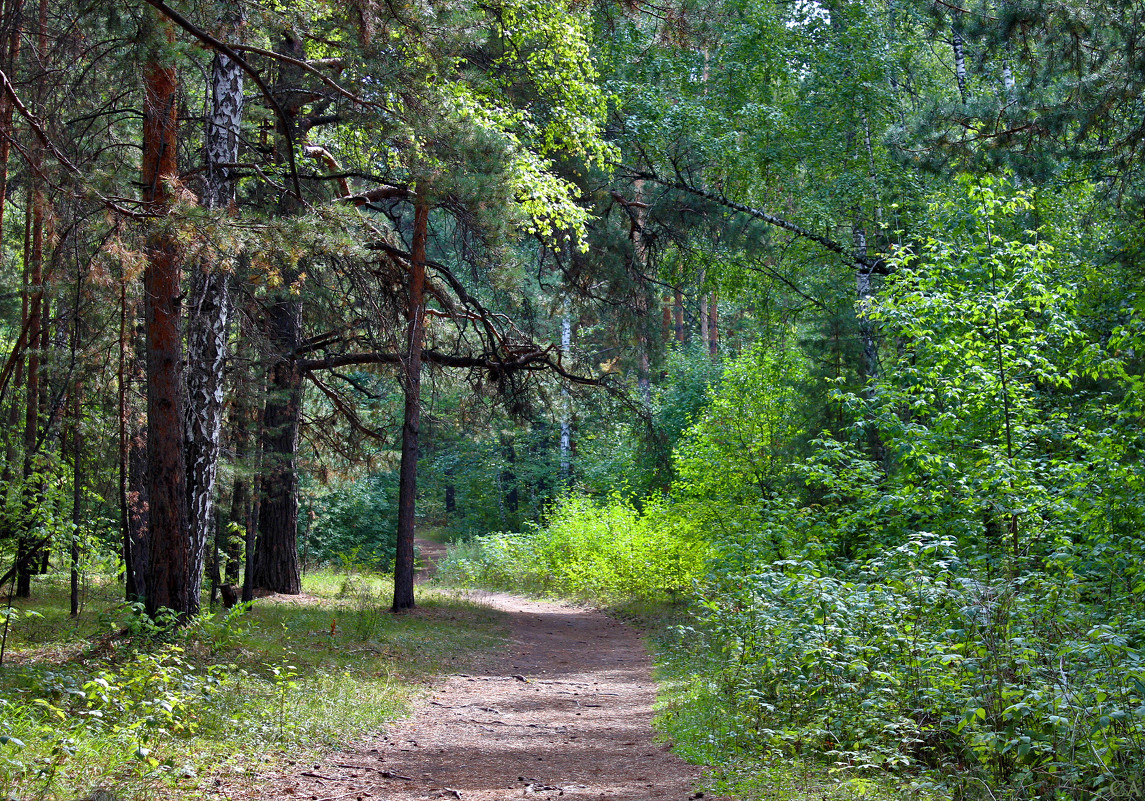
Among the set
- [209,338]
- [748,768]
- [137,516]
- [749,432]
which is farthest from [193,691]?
[749,432]

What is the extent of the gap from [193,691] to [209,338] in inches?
153

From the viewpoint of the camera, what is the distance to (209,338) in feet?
28.3

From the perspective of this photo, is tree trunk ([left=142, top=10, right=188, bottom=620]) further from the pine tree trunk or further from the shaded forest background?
the pine tree trunk

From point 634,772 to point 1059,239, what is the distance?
11.9 meters

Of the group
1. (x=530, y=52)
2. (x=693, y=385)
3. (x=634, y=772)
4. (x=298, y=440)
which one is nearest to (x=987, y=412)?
(x=634, y=772)

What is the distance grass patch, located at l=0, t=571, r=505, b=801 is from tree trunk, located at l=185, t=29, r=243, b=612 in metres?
1.30

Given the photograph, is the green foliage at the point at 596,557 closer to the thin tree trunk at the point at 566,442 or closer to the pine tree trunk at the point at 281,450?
the thin tree trunk at the point at 566,442

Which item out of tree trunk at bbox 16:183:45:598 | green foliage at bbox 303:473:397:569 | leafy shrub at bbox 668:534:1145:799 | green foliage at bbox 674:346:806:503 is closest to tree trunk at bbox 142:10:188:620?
tree trunk at bbox 16:183:45:598

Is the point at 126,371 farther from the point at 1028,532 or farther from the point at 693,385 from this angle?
the point at 693,385

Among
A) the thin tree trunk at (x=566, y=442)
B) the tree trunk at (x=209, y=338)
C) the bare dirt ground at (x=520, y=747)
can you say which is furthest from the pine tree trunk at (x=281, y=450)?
the thin tree trunk at (x=566, y=442)

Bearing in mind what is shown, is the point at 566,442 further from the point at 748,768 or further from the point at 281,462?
the point at 748,768

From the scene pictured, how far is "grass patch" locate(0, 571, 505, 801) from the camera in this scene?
4.48 meters

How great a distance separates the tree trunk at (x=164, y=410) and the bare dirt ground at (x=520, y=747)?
2.69 metres

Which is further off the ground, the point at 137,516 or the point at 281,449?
the point at 281,449
